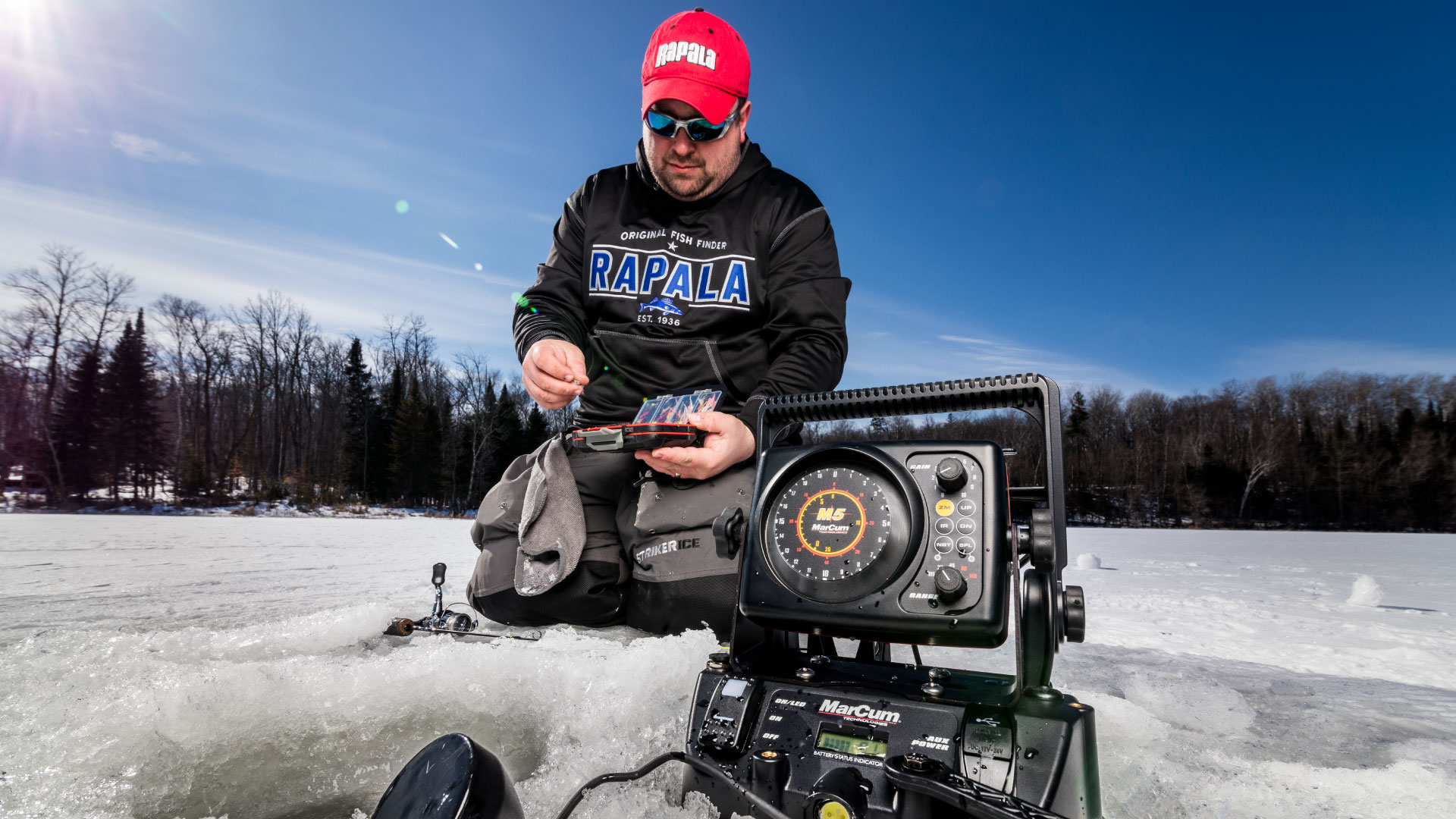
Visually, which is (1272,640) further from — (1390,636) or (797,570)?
(797,570)

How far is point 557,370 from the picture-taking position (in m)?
1.88

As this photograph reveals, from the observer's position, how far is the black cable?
0.83m

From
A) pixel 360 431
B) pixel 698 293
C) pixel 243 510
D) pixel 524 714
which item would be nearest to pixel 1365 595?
pixel 698 293

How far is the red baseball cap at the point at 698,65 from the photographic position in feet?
6.66

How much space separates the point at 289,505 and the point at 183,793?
3952 centimetres

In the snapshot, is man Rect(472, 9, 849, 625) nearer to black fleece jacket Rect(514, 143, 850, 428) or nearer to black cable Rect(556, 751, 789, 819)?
black fleece jacket Rect(514, 143, 850, 428)

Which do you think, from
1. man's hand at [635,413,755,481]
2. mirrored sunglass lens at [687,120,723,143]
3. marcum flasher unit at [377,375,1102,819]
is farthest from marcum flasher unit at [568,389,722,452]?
mirrored sunglass lens at [687,120,723,143]

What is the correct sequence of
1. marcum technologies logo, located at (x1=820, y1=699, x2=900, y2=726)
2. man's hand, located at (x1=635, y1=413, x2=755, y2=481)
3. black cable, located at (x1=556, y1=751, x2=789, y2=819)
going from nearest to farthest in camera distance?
black cable, located at (x1=556, y1=751, x2=789, y2=819) < marcum technologies logo, located at (x1=820, y1=699, x2=900, y2=726) < man's hand, located at (x1=635, y1=413, x2=755, y2=481)

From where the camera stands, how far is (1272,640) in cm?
275

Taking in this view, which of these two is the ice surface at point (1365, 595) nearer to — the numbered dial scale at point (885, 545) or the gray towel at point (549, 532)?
the numbered dial scale at point (885, 545)

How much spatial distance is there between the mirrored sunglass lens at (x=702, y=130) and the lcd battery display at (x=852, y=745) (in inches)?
71.1

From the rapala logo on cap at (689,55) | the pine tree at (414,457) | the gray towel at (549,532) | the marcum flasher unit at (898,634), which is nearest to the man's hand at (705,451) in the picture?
the marcum flasher unit at (898,634)

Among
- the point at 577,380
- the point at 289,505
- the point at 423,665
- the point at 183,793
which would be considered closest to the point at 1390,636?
the point at 577,380

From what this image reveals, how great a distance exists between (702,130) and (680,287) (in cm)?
51
